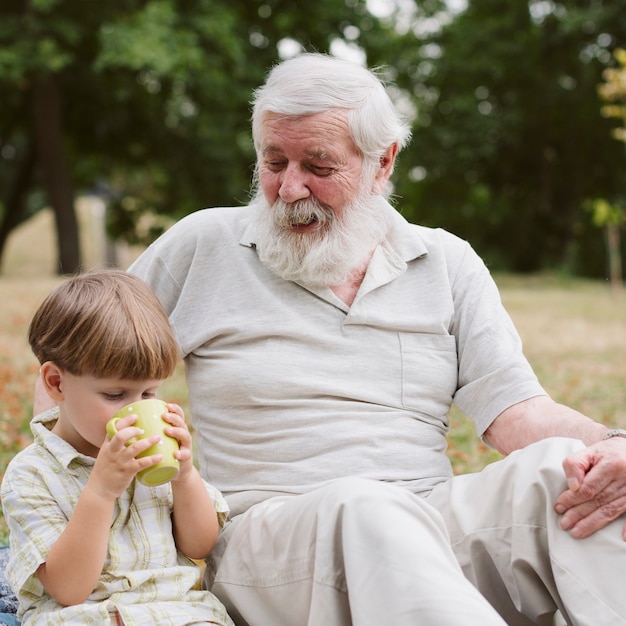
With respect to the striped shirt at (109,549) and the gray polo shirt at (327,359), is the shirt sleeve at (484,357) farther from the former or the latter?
the striped shirt at (109,549)

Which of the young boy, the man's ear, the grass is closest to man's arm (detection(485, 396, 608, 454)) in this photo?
the man's ear

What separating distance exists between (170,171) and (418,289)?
19.4 m

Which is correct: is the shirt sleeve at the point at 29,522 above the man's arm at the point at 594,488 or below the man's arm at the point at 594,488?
below

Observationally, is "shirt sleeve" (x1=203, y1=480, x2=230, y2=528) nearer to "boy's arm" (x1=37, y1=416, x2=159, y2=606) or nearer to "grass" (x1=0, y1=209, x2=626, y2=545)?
"boy's arm" (x1=37, y1=416, x2=159, y2=606)

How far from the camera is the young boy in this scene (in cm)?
219

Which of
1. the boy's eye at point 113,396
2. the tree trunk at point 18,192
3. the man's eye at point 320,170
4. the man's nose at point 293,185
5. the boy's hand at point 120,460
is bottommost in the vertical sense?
the tree trunk at point 18,192

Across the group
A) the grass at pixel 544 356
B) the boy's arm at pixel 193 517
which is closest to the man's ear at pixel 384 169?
the grass at pixel 544 356

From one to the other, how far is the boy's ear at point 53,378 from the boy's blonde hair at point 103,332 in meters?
0.02

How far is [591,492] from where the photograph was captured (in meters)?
2.34

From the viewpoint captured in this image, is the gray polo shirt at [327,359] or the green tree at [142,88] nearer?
the gray polo shirt at [327,359]

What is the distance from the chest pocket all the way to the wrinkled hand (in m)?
0.62

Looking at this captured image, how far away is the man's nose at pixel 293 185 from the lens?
2992 millimetres

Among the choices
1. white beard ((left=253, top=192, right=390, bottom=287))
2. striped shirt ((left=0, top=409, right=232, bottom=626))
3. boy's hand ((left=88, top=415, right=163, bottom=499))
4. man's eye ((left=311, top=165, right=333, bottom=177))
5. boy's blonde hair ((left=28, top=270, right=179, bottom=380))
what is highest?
man's eye ((left=311, top=165, right=333, bottom=177))

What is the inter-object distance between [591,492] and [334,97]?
1.43m
